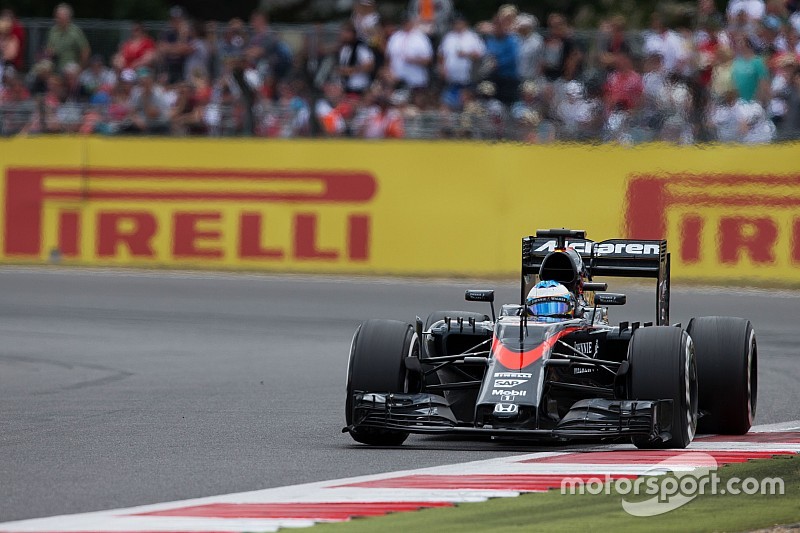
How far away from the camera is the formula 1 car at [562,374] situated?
25.9 feet

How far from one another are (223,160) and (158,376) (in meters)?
7.95

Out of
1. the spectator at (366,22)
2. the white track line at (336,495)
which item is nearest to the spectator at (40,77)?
the spectator at (366,22)

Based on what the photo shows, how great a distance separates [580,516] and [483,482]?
863 millimetres

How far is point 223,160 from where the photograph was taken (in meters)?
19.5

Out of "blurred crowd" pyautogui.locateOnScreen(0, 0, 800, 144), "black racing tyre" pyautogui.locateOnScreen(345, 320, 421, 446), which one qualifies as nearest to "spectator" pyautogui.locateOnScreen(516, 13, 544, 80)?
"blurred crowd" pyautogui.locateOnScreen(0, 0, 800, 144)

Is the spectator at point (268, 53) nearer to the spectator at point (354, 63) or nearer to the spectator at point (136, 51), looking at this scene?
the spectator at point (354, 63)

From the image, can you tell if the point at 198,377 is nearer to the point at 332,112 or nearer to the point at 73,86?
the point at 332,112

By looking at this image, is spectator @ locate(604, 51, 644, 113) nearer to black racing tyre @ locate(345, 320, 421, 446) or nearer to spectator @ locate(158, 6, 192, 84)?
spectator @ locate(158, 6, 192, 84)

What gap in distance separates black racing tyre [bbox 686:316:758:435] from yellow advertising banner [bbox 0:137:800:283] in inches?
347

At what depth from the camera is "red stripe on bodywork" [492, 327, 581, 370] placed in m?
8.09

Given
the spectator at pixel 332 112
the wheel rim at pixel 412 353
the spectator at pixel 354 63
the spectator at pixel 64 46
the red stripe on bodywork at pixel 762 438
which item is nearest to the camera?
the wheel rim at pixel 412 353

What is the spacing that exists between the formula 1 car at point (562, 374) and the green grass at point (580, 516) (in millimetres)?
1227

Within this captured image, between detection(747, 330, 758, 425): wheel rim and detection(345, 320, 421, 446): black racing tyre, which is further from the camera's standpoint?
detection(747, 330, 758, 425): wheel rim

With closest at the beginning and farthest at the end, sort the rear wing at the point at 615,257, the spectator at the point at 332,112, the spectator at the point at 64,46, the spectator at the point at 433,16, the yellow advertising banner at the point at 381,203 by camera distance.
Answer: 1. the rear wing at the point at 615,257
2. the yellow advertising banner at the point at 381,203
3. the spectator at the point at 332,112
4. the spectator at the point at 433,16
5. the spectator at the point at 64,46
